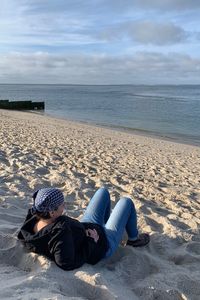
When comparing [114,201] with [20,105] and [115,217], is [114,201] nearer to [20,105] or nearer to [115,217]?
[115,217]

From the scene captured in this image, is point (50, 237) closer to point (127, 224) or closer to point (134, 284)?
point (134, 284)

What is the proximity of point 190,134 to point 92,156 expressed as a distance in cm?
1656

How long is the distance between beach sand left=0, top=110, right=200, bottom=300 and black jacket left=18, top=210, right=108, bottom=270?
0.08m

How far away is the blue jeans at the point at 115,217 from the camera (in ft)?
13.3

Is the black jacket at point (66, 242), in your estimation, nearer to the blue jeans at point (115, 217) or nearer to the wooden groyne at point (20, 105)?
the blue jeans at point (115, 217)

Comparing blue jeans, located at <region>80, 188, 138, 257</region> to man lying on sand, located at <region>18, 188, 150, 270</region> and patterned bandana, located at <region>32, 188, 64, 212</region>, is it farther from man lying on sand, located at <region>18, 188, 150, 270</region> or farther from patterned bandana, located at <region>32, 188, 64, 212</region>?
patterned bandana, located at <region>32, 188, 64, 212</region>

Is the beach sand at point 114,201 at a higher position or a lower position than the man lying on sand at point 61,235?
lower

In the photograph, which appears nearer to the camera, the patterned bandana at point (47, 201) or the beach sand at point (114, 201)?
the beach sand at point (114, 201)

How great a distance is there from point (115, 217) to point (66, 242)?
0.93m

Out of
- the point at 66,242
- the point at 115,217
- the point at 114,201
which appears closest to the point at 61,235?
the point at 66,242

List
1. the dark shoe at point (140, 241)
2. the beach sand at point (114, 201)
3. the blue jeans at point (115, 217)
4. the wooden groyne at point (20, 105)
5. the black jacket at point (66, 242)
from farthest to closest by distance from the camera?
1. the wooden groyne at point (20, 105)
2. the dark shoe at point (140, 241)
3. the blue jeans at point (115, 217)
4. the black jacket at point (66, 242)
5. the beach sand at point (114, 201)

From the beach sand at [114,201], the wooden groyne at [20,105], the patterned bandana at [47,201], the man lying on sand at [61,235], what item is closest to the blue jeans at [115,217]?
the man lying on sand at [61,235]

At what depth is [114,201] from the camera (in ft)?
20.2

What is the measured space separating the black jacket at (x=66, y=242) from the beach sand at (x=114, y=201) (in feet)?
0.26
